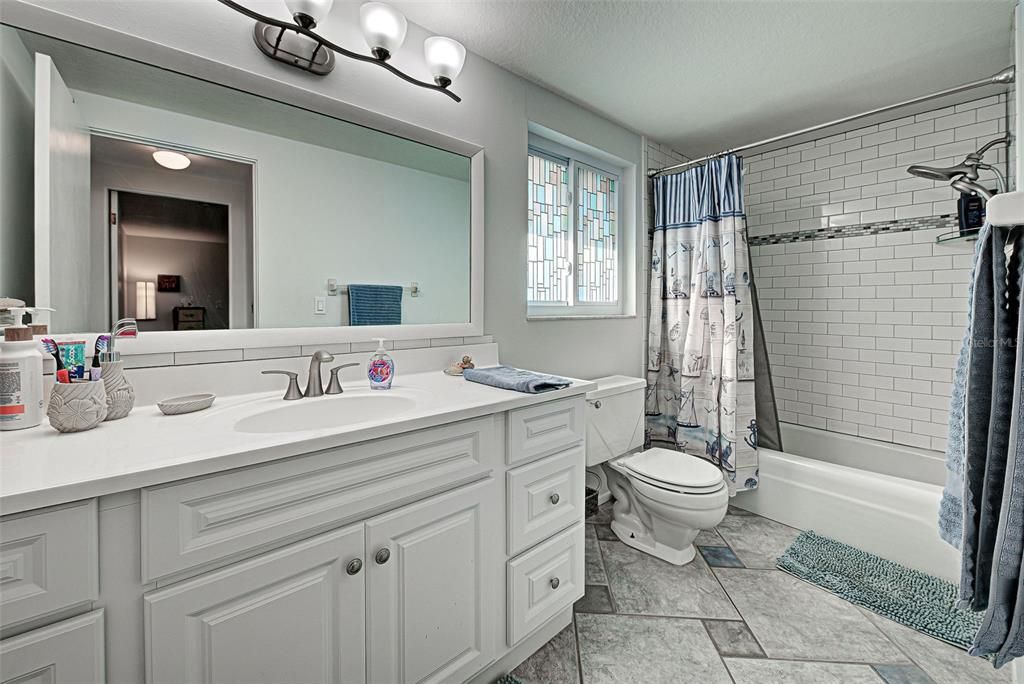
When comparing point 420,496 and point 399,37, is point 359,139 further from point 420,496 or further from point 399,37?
point 420,496

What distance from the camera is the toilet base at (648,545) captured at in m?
1.99

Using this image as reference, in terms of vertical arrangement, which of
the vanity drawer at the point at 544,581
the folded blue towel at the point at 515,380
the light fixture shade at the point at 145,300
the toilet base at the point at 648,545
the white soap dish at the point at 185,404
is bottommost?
the toilet base at the point at 648,545

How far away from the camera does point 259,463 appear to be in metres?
0.84

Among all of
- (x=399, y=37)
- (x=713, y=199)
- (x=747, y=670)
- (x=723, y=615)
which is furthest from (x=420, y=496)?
(x=713, y=199)

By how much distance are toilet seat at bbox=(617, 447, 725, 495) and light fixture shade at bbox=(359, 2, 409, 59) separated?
1988 millimetres

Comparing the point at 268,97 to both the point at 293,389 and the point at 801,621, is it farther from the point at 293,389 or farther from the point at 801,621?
the point at 801,621

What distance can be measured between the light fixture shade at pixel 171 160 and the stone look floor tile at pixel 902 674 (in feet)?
8.65

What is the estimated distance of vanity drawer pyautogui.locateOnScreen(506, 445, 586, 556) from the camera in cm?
132

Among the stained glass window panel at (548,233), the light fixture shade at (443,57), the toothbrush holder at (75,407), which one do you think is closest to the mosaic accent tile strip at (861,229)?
the stained glass window panel at (548,233)

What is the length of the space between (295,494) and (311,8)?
1354mm

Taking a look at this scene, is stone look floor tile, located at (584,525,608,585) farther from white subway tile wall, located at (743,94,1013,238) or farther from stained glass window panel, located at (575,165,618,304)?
white subway tile wall, located at (743,94,1013,238)

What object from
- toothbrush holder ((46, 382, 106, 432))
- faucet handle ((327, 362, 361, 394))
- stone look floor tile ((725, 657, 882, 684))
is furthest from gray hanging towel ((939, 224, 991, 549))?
toothbrush holder ((46, 382, 106, 432))

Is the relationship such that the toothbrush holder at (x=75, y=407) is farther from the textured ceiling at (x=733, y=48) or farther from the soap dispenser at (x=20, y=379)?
the textured ceiling at (x=733, y=48)

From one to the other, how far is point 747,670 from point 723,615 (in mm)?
259
